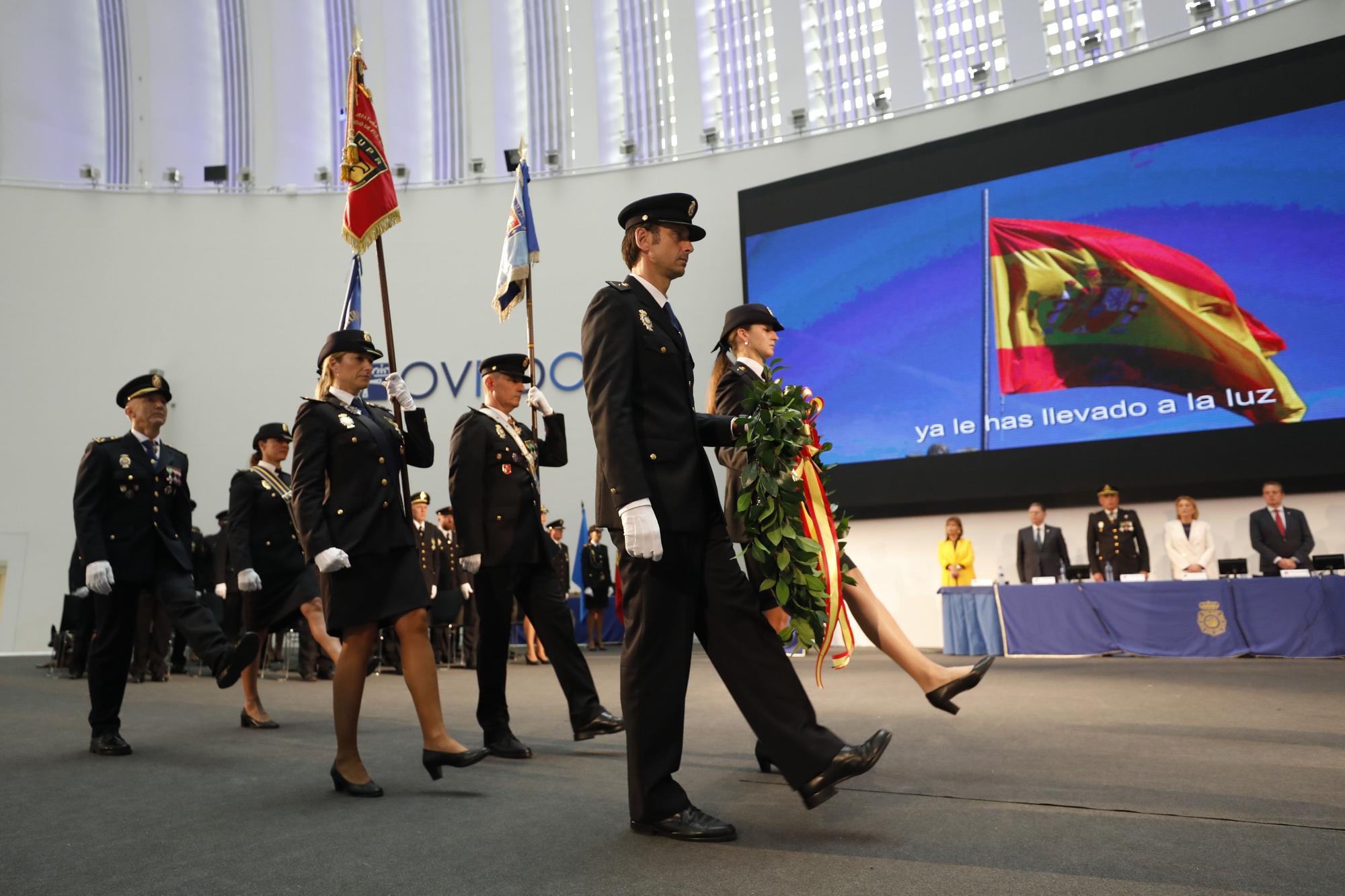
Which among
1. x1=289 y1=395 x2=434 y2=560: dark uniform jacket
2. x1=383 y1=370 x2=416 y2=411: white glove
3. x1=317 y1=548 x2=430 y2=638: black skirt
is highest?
x1=383 y1=370 x2=416 y2=411: white glove

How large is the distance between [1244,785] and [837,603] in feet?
4.68

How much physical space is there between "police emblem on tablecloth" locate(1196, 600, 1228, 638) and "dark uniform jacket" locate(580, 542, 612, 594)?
697 cm

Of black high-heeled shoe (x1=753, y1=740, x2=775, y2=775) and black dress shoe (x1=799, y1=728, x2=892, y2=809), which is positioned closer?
black dress shoe (x1=799, y1=728, x2=892, y2=809)

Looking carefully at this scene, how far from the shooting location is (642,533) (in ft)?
7.76

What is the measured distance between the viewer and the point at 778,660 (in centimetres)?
246

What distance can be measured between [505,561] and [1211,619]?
673 cm

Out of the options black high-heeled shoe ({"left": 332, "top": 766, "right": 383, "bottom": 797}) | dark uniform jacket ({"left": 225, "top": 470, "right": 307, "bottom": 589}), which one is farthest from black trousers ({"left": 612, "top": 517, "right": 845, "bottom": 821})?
dark uniform jacket ({"left": 225, "top": 470, "right": 307, "bottom": 589})

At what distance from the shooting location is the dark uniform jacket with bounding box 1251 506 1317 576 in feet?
28.5

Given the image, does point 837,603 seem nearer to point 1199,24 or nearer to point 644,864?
point 644,864

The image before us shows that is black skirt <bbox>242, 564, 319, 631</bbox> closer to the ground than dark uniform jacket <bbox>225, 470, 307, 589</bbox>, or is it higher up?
closer to the ground

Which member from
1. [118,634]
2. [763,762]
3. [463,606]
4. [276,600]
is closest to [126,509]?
[118,634]

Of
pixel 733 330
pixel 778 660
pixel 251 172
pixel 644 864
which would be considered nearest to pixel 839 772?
pixel 778 660

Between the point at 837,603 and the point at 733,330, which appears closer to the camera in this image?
the point at 837,603

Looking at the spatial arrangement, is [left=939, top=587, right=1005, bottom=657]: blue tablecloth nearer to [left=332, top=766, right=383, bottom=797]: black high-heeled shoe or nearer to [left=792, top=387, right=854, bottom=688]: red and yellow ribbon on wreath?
[left=792, top=387, right=854, bottom=688]: red and yellow ribbon on wreath
